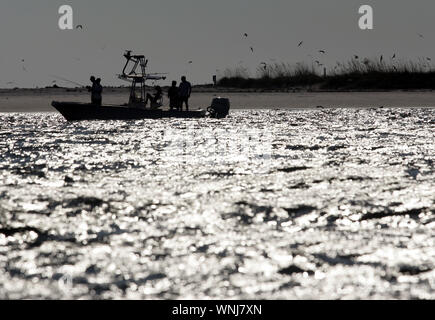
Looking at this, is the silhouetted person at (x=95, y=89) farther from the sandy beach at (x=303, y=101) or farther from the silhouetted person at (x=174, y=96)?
the sandy beach at (x=303, y=101)

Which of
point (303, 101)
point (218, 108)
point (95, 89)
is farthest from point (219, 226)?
point (303, 101)

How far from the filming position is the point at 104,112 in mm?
35594

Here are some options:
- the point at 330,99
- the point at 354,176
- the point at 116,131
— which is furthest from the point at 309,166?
the point at 330,99

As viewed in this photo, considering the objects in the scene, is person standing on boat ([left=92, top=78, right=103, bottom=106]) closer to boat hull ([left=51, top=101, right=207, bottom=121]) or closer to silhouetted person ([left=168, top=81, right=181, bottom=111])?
boat hull ([left=51, top=101, right=207, bottom=121])

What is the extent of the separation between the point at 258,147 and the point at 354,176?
7839mm

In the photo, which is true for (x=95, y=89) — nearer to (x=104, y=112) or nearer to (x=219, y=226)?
(x=104, y=112)

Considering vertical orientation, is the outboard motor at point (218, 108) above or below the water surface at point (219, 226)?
above

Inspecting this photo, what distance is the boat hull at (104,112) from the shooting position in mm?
35594

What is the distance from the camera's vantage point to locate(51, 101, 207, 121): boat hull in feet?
117

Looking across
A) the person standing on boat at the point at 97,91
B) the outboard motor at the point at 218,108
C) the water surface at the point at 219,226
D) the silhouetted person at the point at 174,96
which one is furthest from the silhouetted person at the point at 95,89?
the water surface at the point at 219,226

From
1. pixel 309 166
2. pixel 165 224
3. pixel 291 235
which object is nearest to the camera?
pixel 291 235

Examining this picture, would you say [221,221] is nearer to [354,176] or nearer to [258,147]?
[354,176]

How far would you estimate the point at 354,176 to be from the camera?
14359mm

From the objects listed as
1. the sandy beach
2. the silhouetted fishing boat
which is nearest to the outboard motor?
the silhouetted fishing boat
